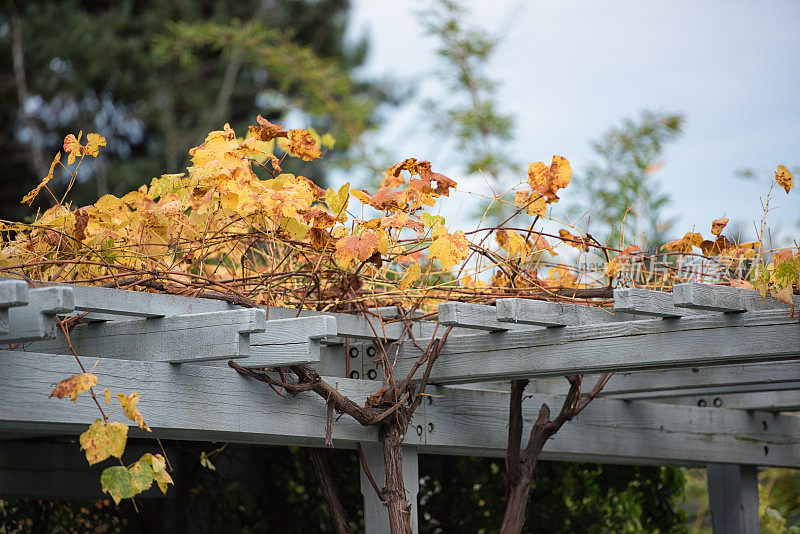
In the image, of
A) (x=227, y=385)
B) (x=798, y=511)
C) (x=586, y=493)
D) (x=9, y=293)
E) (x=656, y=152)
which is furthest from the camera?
(x=656, y=152)

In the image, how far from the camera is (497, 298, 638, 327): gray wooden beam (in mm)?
1971

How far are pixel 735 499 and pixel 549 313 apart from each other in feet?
6.72

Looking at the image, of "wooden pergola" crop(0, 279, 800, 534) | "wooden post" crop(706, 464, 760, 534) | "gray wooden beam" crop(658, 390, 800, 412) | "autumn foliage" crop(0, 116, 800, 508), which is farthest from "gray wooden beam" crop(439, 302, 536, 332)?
"wooden post" crop(706, 464, 760, 534)

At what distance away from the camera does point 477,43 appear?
8.97m

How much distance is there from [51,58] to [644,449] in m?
9.17

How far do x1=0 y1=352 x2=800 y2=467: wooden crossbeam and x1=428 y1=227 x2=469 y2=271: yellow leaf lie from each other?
18.5 inches

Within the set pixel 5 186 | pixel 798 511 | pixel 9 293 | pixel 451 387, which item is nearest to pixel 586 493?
pixel 451 387

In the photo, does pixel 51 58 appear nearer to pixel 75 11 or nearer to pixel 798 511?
pixel 75 11

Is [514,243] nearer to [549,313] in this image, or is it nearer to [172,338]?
[549,313]

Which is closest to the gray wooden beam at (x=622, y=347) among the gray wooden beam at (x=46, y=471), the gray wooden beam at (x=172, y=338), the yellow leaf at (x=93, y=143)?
the gray wooden beam at (x=172, y=338)

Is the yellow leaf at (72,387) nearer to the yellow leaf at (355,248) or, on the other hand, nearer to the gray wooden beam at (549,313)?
the yellow leaf at (355,248)

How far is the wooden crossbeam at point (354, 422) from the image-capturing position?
176cm

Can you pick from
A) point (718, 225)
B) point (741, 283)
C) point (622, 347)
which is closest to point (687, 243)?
point (718, 225)

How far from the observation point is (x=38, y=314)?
4.91ft
